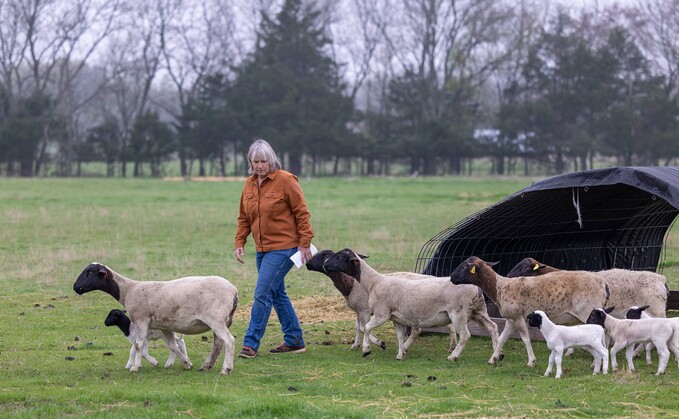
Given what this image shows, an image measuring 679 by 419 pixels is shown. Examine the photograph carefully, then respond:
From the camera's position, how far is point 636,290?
13.7m

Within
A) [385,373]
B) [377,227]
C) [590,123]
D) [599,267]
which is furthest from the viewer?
[590,123]

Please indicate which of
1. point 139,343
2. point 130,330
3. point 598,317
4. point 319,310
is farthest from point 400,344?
point 319,310

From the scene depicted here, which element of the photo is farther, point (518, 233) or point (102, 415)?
point (518, 233)

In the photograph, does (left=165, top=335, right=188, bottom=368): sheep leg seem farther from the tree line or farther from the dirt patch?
the tree line

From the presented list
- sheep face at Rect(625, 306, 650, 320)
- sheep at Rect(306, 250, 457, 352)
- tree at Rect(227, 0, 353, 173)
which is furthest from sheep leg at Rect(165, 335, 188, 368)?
tree at Rect(227, 0, 353, 173)

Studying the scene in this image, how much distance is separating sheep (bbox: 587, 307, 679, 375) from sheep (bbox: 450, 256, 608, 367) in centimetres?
83

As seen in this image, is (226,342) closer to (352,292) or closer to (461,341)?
(352,292)

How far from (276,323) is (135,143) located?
231 feet

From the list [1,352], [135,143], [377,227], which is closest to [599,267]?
[1,352]

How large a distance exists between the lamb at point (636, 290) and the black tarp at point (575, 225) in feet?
4.15

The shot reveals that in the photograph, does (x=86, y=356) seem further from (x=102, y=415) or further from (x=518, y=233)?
(x=518, y=233)

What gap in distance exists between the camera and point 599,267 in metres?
18.5

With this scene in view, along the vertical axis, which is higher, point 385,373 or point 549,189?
point 549,189

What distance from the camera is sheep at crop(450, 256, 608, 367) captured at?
13.1 metres
